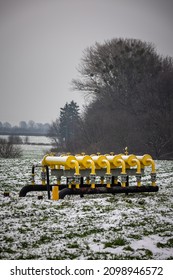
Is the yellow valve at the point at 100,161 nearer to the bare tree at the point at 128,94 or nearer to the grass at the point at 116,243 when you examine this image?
the grass at the point at 116,243

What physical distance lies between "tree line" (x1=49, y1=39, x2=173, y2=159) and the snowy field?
97.9 feet

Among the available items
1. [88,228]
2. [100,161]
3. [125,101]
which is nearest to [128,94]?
[125,101]

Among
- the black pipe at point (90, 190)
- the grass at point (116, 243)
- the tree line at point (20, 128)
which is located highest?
the tree line at point (20, 128)

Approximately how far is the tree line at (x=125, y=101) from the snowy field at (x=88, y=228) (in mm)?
29839

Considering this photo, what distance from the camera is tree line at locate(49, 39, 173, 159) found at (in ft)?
157

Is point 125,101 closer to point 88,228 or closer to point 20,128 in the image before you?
point 20,128

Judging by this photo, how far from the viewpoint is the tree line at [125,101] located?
47781 millimetres

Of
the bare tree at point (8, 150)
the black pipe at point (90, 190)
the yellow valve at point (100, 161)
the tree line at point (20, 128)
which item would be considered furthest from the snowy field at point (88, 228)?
the bare tree at point (8, 150)

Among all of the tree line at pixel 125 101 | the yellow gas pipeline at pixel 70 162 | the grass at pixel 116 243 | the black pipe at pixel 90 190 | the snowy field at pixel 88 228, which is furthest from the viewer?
the tree line at pixel 125 101

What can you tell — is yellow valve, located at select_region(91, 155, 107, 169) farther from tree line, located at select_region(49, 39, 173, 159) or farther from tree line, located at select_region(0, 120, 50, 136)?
tree line, located at select_region(49, 39, 173, 159)

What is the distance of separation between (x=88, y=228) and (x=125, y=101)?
4367cm

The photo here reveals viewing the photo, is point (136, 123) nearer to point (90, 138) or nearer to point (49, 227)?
point (90, 138)
